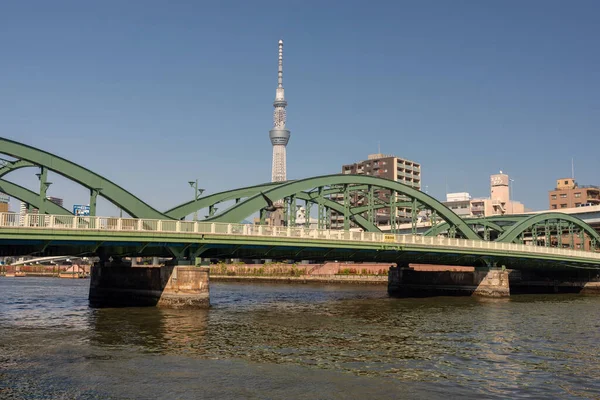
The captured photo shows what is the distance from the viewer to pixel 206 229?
176 feet

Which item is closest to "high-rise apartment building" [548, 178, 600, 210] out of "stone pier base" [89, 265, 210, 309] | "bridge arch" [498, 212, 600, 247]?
"bridge arch" [498, 212, 600, 247]

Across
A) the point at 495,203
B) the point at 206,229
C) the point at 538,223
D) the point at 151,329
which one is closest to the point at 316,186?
the point at 206,229

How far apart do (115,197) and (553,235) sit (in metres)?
126

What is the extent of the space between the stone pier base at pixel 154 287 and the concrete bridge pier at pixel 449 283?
39465 millimetres

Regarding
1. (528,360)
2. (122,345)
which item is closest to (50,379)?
(122,345)

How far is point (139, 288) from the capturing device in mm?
58000

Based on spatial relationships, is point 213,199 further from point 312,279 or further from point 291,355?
point 312,279

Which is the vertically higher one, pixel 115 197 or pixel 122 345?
pixel 115 197

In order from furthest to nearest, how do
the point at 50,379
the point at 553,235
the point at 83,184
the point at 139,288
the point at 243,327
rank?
the point at 553,235
the point at 139,288
the point at 83,184
the point at 243,327
the point at 50,379

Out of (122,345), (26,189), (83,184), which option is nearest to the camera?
(122,345)

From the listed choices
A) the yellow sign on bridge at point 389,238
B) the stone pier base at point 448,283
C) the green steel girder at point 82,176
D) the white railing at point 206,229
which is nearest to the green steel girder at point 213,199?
the green steel girder at point 82,176

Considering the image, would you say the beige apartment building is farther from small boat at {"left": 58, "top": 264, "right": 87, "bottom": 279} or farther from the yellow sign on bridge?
the yellow sign on bridge

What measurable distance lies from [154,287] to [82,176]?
12632mm

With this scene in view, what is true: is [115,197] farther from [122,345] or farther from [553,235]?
[553,235]
